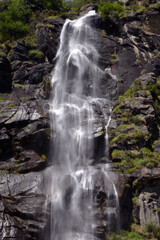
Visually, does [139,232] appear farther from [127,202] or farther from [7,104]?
[7,104]

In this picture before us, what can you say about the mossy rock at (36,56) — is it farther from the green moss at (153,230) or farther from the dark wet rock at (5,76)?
the green moss at (153,230)

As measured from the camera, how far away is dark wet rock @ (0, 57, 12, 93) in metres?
20.8

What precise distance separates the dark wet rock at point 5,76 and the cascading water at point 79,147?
491 cm

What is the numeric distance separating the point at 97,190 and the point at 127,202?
7.26 ft

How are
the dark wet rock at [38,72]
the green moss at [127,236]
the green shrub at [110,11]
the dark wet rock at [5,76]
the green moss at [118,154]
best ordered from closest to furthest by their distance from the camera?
the green moss at [127,236] < the green moss at [118,154] < the dark wet rock at [5,76] < the dark wet rock at [38,72] < the green shrub at [110,11]

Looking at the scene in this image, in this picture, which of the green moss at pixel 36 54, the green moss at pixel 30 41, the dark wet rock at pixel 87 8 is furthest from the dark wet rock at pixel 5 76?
the dark wet rock at pixel 87 8

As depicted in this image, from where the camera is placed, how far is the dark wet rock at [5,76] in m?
20.8

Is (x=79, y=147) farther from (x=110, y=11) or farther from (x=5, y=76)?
(x=110, y=11)

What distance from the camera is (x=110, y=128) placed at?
15.7 metres

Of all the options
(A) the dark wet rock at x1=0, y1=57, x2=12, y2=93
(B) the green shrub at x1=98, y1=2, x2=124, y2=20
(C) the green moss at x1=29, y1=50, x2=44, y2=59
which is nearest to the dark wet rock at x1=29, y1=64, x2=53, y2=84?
(C) the green moss at x1=29, y1=50, x2=44, y2=59

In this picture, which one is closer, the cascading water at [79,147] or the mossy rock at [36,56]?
the cascading water at [79,147]

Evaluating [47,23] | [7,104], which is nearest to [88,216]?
[7,104]

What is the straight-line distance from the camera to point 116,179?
12258 millimetres

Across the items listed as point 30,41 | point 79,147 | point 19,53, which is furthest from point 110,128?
point 30,41
